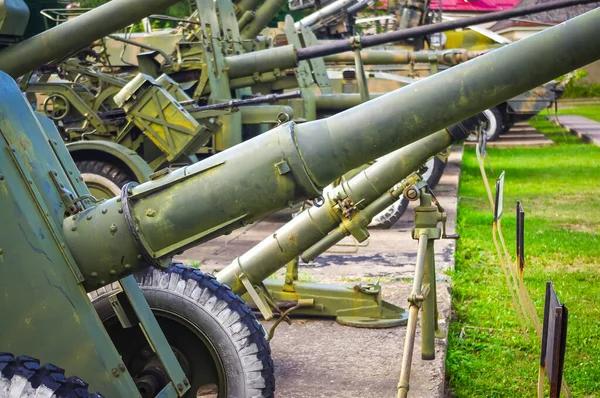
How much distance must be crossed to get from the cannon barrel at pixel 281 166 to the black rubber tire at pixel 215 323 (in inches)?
25.6

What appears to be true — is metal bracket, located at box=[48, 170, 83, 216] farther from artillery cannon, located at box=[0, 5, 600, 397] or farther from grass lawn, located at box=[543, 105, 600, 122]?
grass lawn, located at box=[543, 105, 600, 122]

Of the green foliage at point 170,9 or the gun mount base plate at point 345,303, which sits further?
the green foliage at point 170,9

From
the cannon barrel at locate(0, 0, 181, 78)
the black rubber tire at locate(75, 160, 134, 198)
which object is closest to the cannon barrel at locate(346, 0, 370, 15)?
the black rubber tire at locate(75, 160, 134, 198)

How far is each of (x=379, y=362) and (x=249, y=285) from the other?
0.80 meters

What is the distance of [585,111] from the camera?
3338cm

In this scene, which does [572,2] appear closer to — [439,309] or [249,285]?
[439,309]

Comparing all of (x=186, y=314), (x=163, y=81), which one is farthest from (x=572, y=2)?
(x=163, y=81)

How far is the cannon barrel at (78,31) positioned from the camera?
205 inches

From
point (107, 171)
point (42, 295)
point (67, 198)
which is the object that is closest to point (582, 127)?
point (107, 171)

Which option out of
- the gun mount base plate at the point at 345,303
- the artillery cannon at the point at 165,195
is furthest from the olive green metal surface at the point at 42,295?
the gun mount base plate at the point at 345,303

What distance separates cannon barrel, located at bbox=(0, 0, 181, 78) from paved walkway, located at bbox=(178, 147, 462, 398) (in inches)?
76.5

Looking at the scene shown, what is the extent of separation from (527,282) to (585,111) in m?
26.8

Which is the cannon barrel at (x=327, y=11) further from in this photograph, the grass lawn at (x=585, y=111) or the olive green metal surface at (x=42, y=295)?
the olive green metal surface at (x=42, y=295)

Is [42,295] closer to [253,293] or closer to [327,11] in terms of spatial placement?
[253,293]
